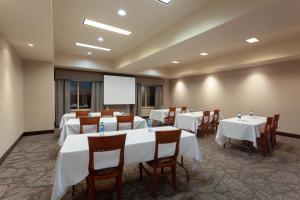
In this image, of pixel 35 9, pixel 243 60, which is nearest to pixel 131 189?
pixel 35 9

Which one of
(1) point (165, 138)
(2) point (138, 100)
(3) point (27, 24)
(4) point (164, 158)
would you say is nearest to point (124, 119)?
(4) point (164, 158)

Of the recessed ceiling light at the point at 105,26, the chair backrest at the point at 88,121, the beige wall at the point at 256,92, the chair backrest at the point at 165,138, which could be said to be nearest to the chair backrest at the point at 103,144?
the chair backrest at the point at 165,138

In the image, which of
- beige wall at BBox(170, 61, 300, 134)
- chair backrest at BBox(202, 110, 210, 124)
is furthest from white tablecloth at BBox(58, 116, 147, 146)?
beige wall at BBox(170, 61, 300, 134)

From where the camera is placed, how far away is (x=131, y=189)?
251cm

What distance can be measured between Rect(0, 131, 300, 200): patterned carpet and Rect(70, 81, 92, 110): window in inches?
157

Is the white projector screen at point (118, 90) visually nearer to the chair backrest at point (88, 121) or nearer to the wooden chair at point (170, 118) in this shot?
the wooden chair at point (170, 118)

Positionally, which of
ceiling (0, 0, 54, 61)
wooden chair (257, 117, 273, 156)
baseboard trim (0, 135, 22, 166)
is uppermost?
ceiling (0, 0, 54, 61)

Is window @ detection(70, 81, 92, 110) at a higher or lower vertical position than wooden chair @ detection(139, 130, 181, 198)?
higher

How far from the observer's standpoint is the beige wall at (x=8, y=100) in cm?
358

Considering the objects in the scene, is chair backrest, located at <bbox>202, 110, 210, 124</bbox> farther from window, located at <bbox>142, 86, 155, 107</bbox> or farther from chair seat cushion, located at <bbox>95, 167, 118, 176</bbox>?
window, located at <bbox>142, 86, 155, 107</bbox>

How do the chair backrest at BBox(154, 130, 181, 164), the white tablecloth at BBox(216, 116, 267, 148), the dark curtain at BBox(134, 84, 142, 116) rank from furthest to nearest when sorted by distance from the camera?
the dark curtain at BBox(134, 84, 142, 116)
the white tablecloth at BBox(216, 116, 267, 148)
the chair backrest at BBox(154, 130, 181, 164)

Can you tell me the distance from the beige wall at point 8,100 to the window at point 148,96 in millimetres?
6586

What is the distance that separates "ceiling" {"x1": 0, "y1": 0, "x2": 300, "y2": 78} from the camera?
2.59m

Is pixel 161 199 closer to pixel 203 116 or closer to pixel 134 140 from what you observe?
pixel 134 140
